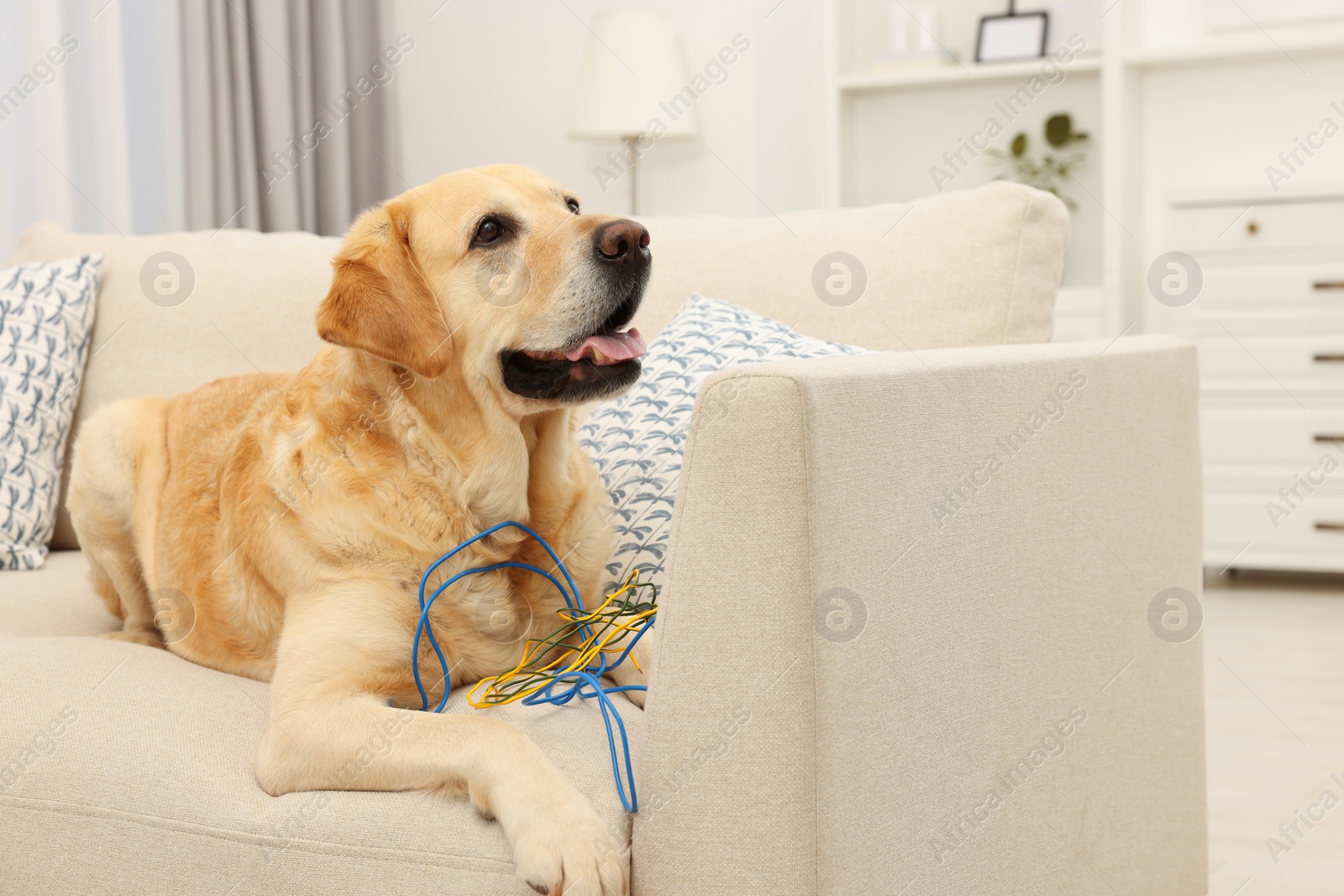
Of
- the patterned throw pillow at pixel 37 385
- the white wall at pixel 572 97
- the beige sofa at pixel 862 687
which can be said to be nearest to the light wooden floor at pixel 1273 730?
the beige sofa at pixel 862 687

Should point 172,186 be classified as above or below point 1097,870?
above

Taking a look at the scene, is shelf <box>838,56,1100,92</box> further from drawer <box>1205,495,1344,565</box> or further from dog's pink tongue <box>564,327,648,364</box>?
dog's pink tongue <box>564,327,648,364</box>

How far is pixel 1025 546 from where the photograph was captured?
1241 millimetres

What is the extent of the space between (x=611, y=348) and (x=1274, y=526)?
3.09 meters

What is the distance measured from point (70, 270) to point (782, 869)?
1.86 metres

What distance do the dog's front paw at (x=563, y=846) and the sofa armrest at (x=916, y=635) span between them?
0.06 meters

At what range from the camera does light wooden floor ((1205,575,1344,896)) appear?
183 centimetres

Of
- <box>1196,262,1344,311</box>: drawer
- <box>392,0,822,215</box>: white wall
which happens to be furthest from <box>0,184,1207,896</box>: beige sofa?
<box>392,0,822,215</box>: white wall

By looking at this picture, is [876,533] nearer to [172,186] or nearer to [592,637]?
[592,637]

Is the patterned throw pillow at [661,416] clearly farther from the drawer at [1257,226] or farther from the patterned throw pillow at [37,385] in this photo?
the drawer at [1257,226]

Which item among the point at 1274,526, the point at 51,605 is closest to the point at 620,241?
the point at 51,605

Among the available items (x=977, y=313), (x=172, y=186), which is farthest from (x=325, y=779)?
(x=172, y=186)

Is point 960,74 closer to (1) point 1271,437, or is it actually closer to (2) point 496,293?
(1) point 1271,437

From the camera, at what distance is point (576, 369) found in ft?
4.39
